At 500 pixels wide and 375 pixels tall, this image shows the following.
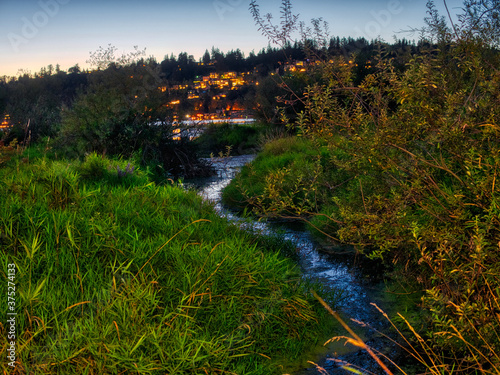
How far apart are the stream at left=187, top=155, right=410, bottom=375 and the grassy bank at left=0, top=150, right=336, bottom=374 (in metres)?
0.23

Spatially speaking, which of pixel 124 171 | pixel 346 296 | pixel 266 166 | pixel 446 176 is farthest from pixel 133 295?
pixel 266 166

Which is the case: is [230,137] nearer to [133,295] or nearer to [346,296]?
[346,296]

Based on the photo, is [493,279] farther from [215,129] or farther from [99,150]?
[215,129]

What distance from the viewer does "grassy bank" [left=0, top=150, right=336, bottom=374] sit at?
309 cm

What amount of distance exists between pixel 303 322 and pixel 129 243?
198 cm

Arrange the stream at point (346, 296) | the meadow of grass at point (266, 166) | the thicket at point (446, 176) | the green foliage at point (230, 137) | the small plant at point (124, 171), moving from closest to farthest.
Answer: the thicket at point (446, 176) < the stream at point (346, 296) < the small plant at point (124, 171) < the meadow of grass at point (266, 166) < the green foliage at point (230, 137)

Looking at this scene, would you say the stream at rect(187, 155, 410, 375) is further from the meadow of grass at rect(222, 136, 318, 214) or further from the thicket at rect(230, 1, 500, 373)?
the meadow of grass at rect(222, 136, 318, 214)

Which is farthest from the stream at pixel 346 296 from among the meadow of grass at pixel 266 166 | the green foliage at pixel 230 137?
the green foliage at pixel 230 137

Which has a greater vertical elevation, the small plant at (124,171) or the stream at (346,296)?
the small plant at (124,171)

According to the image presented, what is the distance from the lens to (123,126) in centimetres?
1334

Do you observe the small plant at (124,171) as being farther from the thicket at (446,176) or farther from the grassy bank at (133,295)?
the thicket at (446,176)

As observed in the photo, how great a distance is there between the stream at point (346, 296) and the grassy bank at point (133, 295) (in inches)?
9.1

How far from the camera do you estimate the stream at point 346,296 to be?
12.9 ft

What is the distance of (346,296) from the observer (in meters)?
5.34
